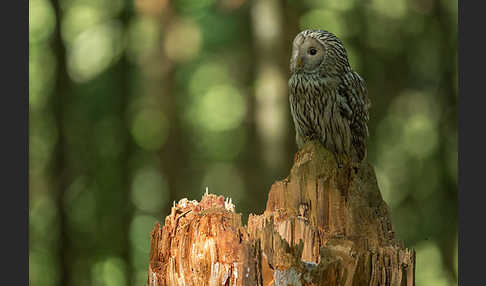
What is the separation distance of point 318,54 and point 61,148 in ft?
5.61

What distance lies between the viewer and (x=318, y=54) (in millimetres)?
2541

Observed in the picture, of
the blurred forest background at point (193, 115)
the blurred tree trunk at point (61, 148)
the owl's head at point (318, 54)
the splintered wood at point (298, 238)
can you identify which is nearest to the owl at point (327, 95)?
the owl's head at point (318, 54)

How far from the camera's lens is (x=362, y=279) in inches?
78.9

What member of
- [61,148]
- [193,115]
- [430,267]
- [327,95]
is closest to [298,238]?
[327,95]

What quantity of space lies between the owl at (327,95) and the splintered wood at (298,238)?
0.26 m

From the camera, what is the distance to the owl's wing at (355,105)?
262cm

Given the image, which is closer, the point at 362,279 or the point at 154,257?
the point at 362,279

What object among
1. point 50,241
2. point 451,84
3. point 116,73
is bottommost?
point 50,241

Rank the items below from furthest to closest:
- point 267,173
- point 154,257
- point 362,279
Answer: point 267,173
point 154,257
point 362,279

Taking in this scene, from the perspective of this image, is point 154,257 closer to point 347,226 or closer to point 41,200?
point 347,226

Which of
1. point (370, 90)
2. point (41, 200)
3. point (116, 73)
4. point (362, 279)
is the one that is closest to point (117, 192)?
point (41, 200)

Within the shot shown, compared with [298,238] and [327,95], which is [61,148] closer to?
[327,95]

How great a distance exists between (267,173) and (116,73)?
3.59 ft

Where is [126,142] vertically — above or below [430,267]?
above
